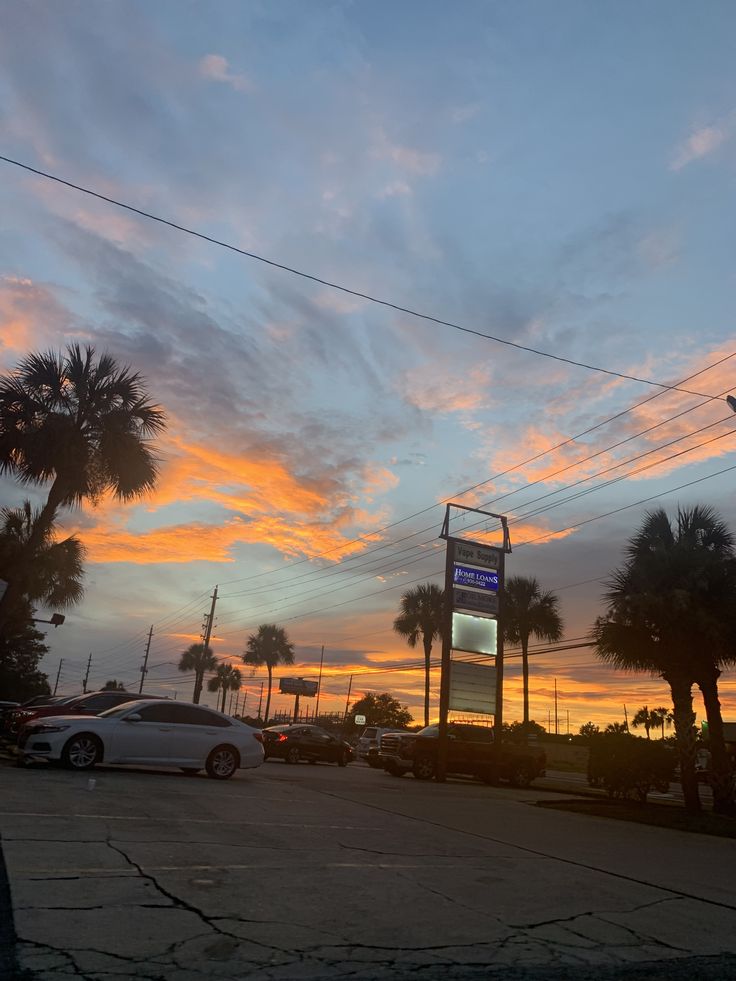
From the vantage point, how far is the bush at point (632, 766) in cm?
1794

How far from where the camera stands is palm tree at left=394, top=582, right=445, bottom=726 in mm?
57062

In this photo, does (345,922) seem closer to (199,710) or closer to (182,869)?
(182,869)

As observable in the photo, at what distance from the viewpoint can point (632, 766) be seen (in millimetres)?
17938

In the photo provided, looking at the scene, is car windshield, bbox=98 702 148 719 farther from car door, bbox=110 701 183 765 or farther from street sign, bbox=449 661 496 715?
street sign, bbox=449 661 496 715

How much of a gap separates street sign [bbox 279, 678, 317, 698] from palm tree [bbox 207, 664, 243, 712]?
642 centimetres

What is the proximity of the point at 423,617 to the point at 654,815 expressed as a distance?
42.5 meters

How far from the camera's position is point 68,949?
4129 millimetres

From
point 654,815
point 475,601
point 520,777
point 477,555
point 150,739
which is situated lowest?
point 654,815

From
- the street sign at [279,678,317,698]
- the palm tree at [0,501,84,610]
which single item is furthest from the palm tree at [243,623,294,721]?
the palm tree at [0,501,84,610]

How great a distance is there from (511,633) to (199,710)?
3812 centimetres

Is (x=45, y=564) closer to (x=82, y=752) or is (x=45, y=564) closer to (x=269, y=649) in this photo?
(x=82, y=752)

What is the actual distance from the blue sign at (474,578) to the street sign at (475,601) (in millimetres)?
211

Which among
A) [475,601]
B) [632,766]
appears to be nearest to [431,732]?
[475,601]

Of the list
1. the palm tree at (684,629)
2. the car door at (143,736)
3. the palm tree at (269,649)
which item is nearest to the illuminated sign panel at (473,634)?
the palm tree at (684,629)
